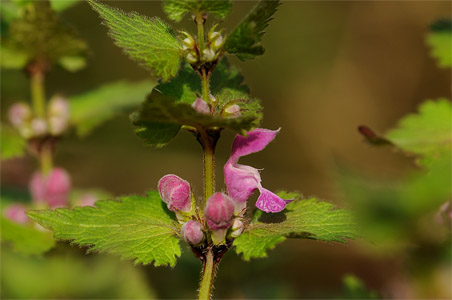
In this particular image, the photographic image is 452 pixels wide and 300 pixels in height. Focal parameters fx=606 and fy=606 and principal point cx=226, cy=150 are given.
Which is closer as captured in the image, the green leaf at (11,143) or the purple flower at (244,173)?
the purple flower at (244,173)

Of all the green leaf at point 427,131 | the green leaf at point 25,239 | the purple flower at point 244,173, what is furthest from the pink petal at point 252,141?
the green leaf at point 25,239

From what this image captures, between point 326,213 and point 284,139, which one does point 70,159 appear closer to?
point 284,139

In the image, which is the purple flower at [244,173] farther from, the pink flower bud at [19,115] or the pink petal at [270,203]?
the pink flower bud at [19,115]

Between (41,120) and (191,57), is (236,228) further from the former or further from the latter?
(41,120)

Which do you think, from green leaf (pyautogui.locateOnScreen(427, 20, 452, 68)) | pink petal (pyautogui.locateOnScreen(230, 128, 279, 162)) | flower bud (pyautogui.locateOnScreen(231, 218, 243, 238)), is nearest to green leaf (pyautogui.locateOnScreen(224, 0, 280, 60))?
pink petal (pyautogui.locateOnScreen(230, 128, 279, 162))

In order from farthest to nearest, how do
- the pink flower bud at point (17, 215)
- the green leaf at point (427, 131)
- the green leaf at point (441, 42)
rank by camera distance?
the pink flower bud at point (17, 215)
the green leaf at point (441, 42)
the green leaf at point (427, 131)

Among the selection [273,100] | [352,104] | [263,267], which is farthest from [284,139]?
[263,267]

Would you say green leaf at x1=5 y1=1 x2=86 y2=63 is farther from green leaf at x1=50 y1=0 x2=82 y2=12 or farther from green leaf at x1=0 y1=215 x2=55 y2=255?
green leaf at x1=0 y1=215 x2=55 y2=255
